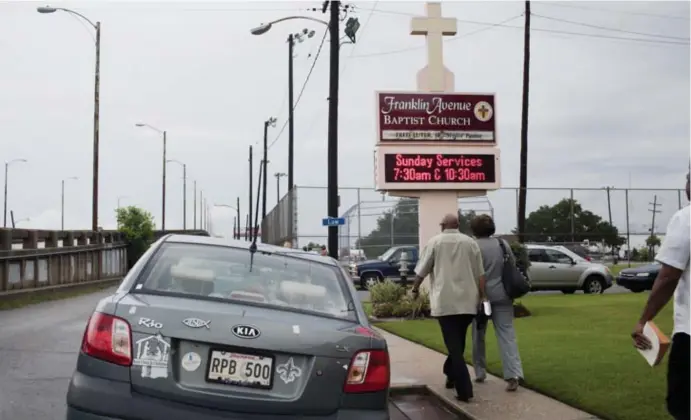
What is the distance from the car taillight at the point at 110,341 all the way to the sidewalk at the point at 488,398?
11.2ft

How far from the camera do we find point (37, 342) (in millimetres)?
11547

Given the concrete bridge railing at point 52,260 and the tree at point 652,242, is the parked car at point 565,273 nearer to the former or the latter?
the tree at point 652,242

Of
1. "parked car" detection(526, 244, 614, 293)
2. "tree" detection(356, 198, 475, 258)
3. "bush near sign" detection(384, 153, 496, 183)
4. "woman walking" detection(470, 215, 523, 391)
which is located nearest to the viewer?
"woman walking" detection(470, 215, 523, 391)

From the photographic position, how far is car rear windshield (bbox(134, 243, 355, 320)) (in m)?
4.54

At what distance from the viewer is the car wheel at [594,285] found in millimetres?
22688

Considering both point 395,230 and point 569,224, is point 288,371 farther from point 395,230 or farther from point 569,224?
point 569,224

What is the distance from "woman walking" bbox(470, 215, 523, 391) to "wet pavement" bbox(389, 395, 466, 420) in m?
0.75

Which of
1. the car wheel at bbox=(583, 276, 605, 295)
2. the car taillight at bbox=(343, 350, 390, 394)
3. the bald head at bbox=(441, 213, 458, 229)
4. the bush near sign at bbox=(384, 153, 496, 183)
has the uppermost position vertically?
the bush near sign at bbox=(384, 153, 496, 183)

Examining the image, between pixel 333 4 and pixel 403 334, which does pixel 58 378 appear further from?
pixel 333 4

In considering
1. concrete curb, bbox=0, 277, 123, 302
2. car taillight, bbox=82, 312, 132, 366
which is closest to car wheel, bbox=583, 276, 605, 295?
concrete curb, bbox=0, 277, 123, 302

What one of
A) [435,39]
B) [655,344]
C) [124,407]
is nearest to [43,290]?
[435,39]

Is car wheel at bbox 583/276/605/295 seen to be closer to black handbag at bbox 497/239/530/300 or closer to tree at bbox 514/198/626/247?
tree at bbox 514/198/626/247

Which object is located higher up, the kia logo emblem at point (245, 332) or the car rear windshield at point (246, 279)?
the car rear windshield at point (246, 279)

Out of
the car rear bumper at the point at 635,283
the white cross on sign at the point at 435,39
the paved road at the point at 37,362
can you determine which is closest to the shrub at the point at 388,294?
the paved road at the point at 37,362
